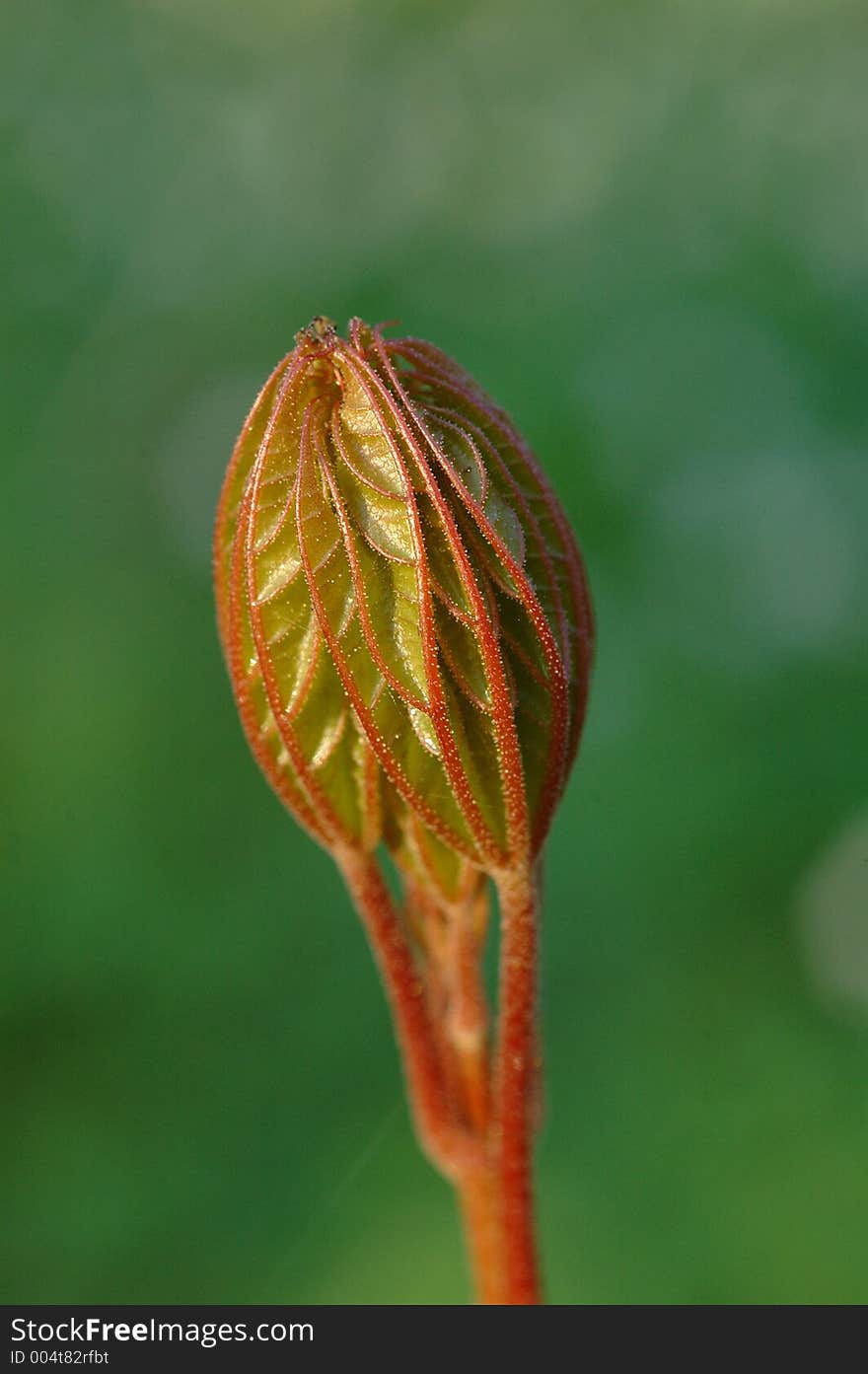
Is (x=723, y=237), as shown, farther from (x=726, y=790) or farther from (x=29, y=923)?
(x=29, y=923)

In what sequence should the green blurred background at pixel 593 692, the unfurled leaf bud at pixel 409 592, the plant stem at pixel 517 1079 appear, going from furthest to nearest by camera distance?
the green blurred background at pixel 593 692 → the plant stem at pixel 517 1079 → the unfurled leaf bud at pixel 409 592

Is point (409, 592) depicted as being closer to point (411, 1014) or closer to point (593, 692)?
point (411, 1014)

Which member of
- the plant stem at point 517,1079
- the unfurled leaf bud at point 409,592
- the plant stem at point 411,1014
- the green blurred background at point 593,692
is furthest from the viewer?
the green blurred background at point 593,692

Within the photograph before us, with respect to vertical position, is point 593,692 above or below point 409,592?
above

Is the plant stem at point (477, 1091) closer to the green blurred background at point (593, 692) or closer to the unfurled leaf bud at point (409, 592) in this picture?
the unfurled leaf bud at point (409, 592)

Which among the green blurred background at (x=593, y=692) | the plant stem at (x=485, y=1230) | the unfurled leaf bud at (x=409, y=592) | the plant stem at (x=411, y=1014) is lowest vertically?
the plant stem at (x=485, y=1230)

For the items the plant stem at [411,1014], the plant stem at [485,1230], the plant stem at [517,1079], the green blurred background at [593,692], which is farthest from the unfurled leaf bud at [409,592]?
the green blurred background at [593,692]

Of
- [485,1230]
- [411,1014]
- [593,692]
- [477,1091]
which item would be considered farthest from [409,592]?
[593,692]

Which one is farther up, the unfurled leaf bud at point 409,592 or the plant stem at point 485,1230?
the unfurled leaf bud at point 409,592
